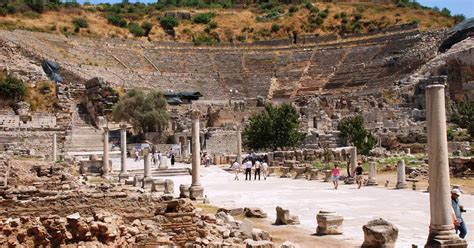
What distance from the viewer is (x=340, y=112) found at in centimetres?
5600

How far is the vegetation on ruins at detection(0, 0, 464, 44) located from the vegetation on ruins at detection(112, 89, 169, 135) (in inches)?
1458

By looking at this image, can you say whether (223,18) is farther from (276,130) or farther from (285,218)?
(285,218)

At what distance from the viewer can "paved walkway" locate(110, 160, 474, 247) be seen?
41.8 ft

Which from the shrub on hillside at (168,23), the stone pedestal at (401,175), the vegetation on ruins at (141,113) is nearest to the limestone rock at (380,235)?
the stone pedestal at (401,175)

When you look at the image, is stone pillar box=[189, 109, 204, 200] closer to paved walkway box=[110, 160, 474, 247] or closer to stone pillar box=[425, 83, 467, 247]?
paved walkway box=[110, 160, 474, 247]

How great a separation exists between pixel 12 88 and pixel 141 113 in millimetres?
13090

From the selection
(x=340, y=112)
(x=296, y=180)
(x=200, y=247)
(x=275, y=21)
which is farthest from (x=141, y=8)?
(x=200, y=247)

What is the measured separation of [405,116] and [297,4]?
71188 millimetres

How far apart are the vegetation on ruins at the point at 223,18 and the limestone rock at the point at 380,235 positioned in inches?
3080

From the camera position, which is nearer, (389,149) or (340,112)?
(389,149)

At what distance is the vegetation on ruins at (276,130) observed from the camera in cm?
4312

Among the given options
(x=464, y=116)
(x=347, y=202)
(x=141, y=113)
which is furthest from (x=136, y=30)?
(x=347, y=202)

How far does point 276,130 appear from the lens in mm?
43531

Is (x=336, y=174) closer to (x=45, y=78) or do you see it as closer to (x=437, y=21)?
(x=45, y=78)
